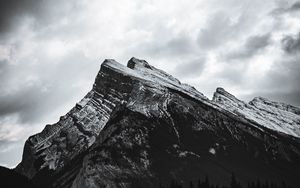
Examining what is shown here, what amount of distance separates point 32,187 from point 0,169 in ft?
42.8

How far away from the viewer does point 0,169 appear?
180 meters

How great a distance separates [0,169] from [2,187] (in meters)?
15.3

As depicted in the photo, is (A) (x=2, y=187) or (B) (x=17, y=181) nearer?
(A) (x=2, y=187)

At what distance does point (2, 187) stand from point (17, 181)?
12367mm

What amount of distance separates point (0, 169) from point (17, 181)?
25.4 feet

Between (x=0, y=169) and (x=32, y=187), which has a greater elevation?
(x=0, y=169)

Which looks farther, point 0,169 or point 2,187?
point 0,169

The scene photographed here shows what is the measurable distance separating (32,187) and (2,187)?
14.9m

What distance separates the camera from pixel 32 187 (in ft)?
587

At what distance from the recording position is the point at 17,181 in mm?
178125

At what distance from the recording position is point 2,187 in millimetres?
165875

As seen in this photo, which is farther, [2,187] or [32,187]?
[32,187]
